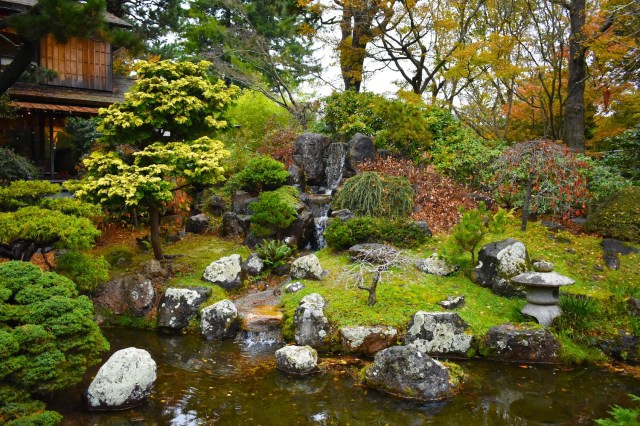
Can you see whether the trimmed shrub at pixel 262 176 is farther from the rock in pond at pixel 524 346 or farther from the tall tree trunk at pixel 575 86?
the tall tree trunk at pixel 575 86

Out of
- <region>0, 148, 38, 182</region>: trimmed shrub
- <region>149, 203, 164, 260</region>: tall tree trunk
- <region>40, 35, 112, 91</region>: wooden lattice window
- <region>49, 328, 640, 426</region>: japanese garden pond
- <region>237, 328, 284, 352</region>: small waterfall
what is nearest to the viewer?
<region>49, 328, 640, 426</region>: japanese garden pond

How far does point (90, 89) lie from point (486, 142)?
14.8 metres

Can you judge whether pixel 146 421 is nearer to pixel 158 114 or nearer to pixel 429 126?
pixel 158 114

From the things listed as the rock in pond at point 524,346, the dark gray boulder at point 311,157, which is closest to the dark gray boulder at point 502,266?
the rock in pond at point 524,346

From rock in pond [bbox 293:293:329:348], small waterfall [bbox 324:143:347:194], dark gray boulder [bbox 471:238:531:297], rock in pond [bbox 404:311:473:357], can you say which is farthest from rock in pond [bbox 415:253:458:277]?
small waterfall [bbox 324:143:347:194]

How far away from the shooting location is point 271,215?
11.8 meters

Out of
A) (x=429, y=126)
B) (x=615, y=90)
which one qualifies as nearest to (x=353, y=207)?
(x=429, y=126)

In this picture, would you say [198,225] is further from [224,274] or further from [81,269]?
[81,269]

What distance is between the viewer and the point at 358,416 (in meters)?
6.07

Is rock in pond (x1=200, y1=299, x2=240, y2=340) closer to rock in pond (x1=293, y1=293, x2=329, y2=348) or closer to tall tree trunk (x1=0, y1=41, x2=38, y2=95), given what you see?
rock in pond (x1=293, y1=293, x2=329, y2=348)

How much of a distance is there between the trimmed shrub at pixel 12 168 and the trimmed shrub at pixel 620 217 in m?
15.1

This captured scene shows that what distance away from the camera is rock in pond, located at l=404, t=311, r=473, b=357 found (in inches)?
311

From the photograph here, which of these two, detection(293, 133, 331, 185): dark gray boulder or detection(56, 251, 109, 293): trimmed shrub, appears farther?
detection(293, 133, 331, 185): dark gray boulder

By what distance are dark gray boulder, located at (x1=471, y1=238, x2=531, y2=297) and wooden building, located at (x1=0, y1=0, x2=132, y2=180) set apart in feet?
46.8
